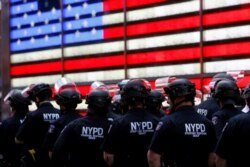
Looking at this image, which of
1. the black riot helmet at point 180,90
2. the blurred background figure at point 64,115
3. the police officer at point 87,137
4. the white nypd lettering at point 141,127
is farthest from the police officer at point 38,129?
the black riot helmet at point 180,90

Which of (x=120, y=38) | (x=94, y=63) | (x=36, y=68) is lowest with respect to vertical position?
(x=36, y=68)

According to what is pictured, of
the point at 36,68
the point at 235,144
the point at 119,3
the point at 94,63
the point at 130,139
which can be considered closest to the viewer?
the point at 235,144

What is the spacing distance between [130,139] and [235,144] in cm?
147

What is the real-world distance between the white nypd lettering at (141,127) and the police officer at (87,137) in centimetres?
56

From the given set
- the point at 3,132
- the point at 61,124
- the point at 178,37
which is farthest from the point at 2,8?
the point at 61,124

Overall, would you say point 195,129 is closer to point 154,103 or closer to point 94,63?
point 154,103

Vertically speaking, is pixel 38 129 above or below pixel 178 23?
below

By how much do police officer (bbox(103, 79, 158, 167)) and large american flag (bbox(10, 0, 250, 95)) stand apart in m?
4.75

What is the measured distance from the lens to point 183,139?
629cm

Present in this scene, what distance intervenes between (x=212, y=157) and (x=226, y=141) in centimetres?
56

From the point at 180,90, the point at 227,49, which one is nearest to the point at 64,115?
the point at 180,90

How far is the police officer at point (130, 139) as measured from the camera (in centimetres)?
704

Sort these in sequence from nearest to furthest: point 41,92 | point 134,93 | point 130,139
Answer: point 130,139 < point 134,93 < point 41,92

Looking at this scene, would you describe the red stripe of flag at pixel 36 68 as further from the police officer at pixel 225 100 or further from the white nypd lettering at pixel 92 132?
the police officer at pixel 225 100
